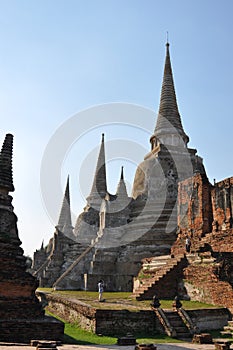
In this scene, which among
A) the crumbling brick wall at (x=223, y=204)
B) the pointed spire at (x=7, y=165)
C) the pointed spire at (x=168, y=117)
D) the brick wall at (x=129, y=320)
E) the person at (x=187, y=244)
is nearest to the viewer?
the brick wall at (x=129, y=320)

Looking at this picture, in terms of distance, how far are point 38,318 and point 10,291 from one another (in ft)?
3.78

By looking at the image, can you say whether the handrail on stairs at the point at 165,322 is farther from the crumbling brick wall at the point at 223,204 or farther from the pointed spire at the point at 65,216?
the pointed spire at the point at 65,216

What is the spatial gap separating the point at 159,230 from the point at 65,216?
1621 centimetres

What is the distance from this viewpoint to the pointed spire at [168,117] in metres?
34.8

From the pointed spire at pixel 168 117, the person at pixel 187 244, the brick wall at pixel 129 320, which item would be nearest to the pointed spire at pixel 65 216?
the pointed spire at pixel 168 117

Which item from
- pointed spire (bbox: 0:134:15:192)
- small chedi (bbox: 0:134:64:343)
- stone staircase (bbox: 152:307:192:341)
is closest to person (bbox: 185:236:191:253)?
stone staircase (bbox: 152:307:192:341)

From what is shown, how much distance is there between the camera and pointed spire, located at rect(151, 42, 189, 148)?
3478cm

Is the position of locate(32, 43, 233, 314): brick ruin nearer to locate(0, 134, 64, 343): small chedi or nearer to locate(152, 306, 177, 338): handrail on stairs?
locate(152, 306, 177, 338): handrail on stairs

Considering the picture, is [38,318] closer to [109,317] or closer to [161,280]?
[109,317]

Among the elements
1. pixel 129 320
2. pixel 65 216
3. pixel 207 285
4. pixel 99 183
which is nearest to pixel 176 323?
pixel 129 320

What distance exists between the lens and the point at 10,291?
11008 millimetres

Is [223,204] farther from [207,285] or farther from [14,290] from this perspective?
[14,290]

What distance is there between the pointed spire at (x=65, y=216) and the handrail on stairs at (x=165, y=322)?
83.9 ft

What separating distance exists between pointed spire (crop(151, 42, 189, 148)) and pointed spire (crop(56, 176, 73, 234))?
12.6 metres
